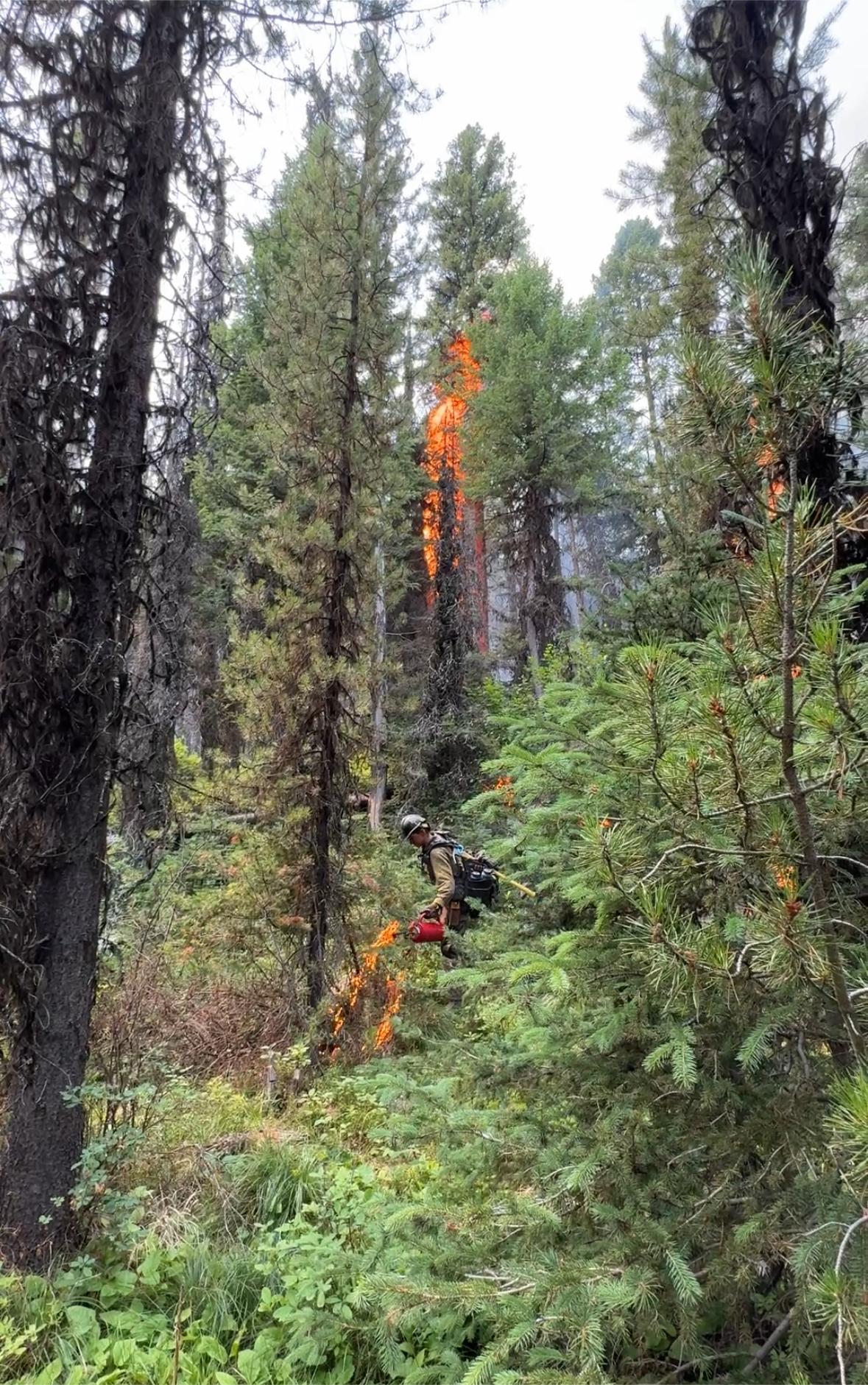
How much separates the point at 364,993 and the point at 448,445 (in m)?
12.6

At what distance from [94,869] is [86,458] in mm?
2108

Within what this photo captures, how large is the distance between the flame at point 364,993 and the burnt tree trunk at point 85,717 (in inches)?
121

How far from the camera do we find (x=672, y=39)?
28.4 feet

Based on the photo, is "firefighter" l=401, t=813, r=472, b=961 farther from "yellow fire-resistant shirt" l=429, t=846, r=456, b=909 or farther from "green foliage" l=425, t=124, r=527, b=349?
"green foliage" l=425, t=124, r=527, b=349

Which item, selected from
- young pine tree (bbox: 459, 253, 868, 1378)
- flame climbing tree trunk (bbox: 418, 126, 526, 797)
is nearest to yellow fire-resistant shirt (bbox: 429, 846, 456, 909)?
young pine tree (bbox: 459, 253, 868, 1378)

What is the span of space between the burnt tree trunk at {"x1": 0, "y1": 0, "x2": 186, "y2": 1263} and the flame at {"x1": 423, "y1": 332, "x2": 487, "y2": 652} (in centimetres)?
1146

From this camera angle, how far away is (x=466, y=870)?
6.77 meters

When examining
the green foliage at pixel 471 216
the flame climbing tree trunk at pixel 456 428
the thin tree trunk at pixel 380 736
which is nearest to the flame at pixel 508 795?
the thin tree trunk at pixel 380 736

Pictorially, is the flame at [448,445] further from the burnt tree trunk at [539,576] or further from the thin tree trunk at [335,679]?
the thin tree trunk at [335,679]

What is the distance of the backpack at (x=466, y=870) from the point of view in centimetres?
670

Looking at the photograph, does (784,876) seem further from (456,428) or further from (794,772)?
(456,428)

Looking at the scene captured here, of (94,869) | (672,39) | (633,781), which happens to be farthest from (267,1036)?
(672,39)

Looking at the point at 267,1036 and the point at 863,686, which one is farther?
the point at 267,1036

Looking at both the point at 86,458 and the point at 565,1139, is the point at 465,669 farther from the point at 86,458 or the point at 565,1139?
the point at 565,1139
